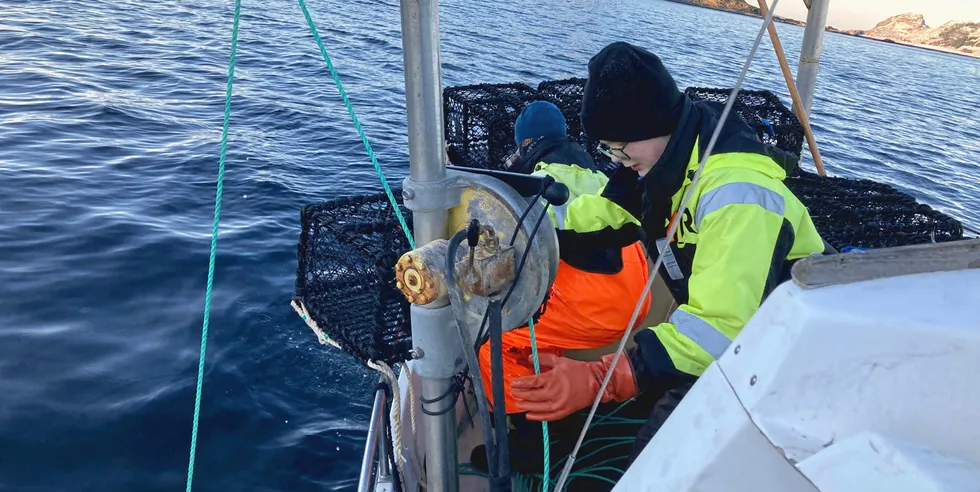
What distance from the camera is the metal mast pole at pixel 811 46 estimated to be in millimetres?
4629

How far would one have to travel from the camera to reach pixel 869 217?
3.90 m

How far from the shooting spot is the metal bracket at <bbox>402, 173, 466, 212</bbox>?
1627mm

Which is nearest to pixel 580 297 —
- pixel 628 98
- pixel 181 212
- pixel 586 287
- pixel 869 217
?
pixel 586 287

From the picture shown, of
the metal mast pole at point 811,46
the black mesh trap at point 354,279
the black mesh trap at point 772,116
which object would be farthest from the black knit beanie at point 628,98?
the metal mast pole at point 811,46

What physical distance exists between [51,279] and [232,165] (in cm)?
354

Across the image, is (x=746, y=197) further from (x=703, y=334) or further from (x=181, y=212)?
(x=181, y=212)

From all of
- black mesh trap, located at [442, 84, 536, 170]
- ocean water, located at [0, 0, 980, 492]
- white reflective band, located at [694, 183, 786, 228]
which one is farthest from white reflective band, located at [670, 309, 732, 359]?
ocean water, located at [0, 0, 980, 492]

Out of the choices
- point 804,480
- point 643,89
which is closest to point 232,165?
point 643,89

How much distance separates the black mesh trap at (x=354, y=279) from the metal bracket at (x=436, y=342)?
3.60ft

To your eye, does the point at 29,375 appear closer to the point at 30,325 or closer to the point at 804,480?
the point at 30,325

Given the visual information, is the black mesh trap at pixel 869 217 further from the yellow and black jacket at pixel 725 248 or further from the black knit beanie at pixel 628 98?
the black knit beanie at pixel 628 98

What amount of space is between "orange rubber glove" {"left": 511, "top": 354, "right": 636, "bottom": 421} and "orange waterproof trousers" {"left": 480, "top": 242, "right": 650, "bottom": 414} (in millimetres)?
680

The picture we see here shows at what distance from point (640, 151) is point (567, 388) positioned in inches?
35.7

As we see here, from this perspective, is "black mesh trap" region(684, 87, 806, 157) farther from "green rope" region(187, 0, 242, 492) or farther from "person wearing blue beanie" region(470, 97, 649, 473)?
"green rope" region(187, 0, 242, 492)
